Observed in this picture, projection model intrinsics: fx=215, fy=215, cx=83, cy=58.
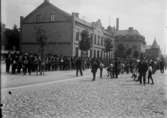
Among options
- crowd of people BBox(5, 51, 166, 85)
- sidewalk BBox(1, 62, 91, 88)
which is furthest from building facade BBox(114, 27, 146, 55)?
sidewalk BBox(1, 62, 91, 88)

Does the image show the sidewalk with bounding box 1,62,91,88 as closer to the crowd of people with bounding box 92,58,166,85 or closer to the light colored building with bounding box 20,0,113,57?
the crowd of people with bounding box 92,58,166,85

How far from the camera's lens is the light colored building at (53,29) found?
120 ft

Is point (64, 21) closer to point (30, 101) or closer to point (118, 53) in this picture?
point (118, 53)

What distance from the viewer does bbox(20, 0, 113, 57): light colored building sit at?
36.6 metres

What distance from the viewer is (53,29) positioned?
37.5 metres

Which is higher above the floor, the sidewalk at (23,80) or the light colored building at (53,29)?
the light colored building at (53,29)

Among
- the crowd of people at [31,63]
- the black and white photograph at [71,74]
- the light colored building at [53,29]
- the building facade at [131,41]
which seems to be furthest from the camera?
the building facade at [131,41]

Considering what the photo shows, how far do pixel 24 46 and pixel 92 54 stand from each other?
13639mm

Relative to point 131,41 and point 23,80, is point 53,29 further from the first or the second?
point 131,41

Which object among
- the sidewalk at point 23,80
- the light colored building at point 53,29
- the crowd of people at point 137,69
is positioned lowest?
the sidewalk at point 23,80

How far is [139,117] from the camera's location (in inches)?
225

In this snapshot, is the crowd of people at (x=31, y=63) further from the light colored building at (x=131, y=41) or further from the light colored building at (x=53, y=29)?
the light colored building at (x=131, y=41)

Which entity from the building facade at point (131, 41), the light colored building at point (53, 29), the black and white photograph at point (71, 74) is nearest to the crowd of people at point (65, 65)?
the black and white photograph at point (71, 74)

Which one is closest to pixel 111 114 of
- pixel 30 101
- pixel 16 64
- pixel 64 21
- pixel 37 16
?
pixel 30 101
